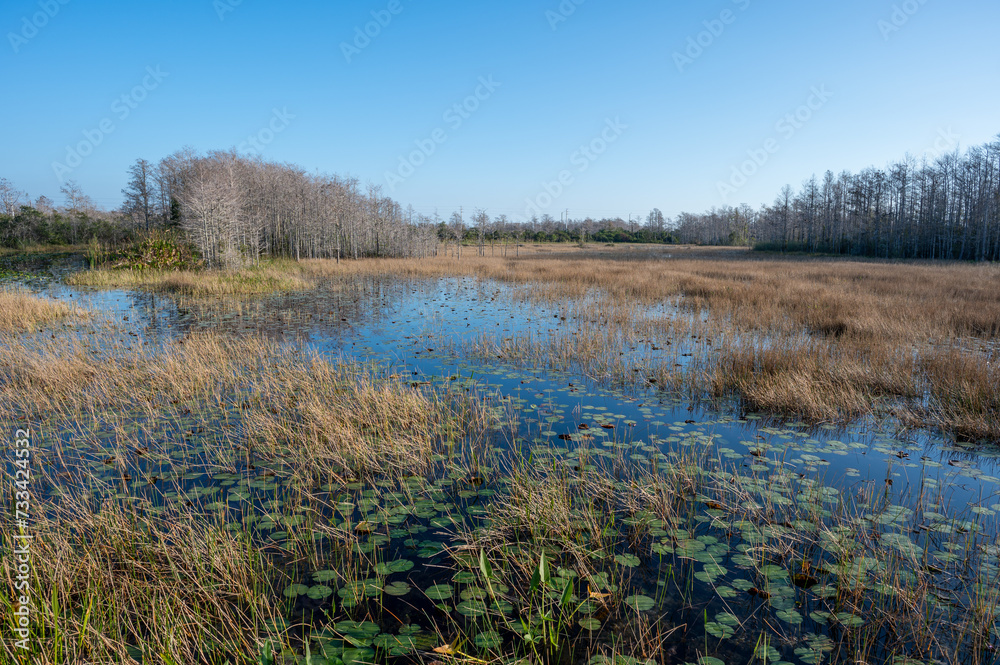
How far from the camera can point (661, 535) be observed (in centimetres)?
368

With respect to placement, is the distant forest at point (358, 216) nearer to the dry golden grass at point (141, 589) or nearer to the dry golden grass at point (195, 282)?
the dry golden grass at point (195, 282)

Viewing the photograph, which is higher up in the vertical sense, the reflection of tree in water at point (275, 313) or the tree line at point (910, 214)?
the tree line at point (910, 214)

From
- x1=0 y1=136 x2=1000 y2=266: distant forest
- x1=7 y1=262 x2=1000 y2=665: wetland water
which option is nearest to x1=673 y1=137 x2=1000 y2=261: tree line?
x1=0 y1=136 x2=1000 y2=266: distant forest

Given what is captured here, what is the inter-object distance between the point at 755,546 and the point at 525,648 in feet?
6.61

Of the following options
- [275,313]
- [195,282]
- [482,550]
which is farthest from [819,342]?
[195,282]

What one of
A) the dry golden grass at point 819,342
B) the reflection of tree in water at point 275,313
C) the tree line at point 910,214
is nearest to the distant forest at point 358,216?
the tree line at point 910,214

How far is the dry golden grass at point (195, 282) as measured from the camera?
68.1 feet

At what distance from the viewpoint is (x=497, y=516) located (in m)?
3.80

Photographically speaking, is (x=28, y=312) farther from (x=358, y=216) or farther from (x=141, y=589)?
(x=358, y=216)

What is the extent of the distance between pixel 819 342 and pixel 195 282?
944 inches

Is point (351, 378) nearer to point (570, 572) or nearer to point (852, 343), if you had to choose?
point (570, 572)

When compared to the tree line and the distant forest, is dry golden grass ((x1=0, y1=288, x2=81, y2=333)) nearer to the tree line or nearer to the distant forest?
the distant forest

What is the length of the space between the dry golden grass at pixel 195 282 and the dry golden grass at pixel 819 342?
1294 centimetres

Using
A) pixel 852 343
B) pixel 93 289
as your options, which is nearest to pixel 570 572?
pixel 852 343
